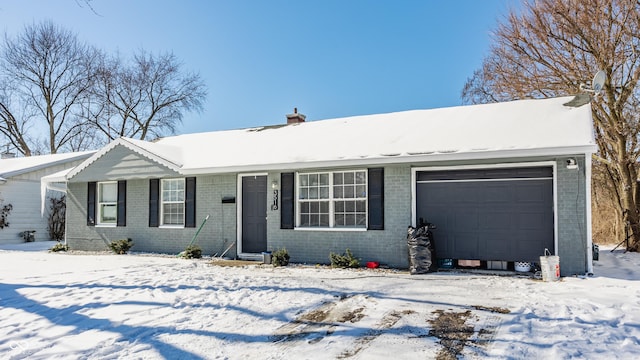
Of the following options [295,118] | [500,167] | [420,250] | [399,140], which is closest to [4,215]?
[295,118]

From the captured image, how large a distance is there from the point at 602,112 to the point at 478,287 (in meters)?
10.6

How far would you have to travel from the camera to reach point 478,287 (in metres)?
7.03

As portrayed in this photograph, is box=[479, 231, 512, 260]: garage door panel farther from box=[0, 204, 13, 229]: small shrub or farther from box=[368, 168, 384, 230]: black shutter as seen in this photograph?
box=[0, 204, 13, 229]: small shrub

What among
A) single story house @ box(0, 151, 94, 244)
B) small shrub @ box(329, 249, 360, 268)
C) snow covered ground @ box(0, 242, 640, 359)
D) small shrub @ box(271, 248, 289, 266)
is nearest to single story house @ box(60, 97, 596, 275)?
small shrub @ box(329, 249, 360, 268)

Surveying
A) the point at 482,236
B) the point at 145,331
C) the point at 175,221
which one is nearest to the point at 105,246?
the point at 175,221

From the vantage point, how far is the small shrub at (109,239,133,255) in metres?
12.3

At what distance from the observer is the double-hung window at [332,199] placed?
9.86 meters

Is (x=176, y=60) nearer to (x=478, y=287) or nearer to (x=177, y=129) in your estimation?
(x=177, y=129)

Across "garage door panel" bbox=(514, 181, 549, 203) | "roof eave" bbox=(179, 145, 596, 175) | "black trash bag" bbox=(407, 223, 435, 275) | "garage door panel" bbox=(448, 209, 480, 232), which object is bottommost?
"black trash bag" bbox=(407, 223, 435, 275)

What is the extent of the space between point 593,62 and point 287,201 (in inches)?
455

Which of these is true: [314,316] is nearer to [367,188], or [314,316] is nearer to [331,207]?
[367,188]

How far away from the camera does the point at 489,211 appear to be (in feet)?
28.7

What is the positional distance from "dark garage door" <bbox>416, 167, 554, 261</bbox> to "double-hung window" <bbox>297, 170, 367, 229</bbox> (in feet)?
4.45

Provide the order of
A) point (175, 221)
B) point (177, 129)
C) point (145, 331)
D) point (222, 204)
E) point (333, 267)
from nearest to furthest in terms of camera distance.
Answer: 1. point (145, 331)
2. point (333, 267)
3. point (222, 204)
4. point (175, 221)
5. point (177, 129)
